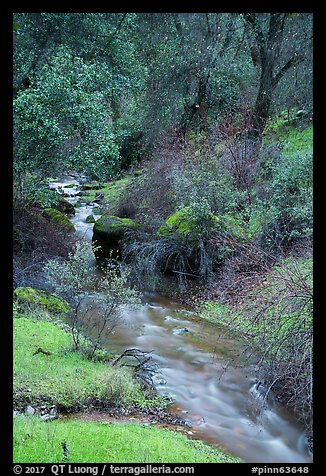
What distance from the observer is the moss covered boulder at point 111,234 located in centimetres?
1490

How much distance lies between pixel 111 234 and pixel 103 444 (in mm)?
9682

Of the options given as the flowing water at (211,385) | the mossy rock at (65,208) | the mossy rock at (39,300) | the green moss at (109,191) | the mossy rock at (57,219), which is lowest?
the flowing water at (211,385)

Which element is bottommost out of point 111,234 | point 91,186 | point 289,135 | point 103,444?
point 103,444

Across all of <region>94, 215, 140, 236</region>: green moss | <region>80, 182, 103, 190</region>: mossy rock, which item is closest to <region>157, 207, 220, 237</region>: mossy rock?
→ <region>94, 215, 140, 236</region>: green moss

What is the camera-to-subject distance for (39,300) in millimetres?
10484

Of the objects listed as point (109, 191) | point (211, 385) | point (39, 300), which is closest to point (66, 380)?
point (211, 385)

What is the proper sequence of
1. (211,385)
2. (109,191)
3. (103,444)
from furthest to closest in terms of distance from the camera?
(109,191) → (211,385) → (103,444)

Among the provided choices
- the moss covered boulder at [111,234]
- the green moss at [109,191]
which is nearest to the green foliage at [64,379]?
the moss covered boulder at [111,234]

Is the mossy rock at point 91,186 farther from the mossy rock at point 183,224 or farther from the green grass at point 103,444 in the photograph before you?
the green grass at point 103,444

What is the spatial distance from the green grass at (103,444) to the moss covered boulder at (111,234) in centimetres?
873

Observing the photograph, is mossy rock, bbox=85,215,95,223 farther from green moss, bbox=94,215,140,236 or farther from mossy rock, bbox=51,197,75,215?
green moss, bbox=94,215,140,236

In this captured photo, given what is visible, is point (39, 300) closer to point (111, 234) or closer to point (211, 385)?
point (211, 385)

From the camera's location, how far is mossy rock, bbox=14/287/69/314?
10.3 meters

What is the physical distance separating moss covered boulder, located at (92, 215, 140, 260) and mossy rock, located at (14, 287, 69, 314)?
13.1 feet
